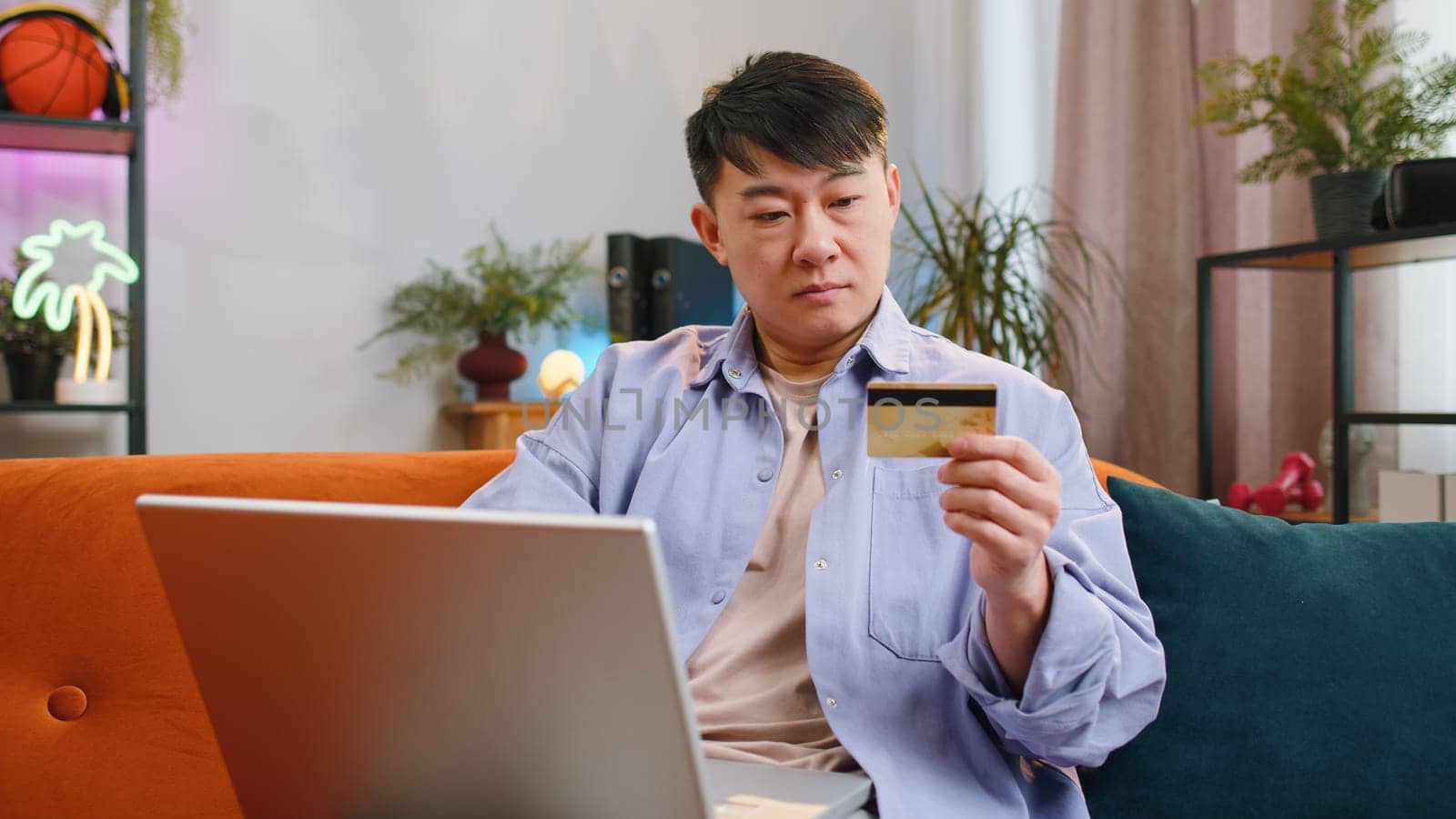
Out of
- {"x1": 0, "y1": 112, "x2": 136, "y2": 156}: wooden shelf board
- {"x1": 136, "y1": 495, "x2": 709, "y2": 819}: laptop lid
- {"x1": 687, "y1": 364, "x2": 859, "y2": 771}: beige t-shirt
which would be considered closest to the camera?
{"x1": 136, "y1": 495, "x2": 709, "y2": 819}: laptop lid

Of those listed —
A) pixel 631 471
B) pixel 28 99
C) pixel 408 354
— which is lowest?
pixel 631 471

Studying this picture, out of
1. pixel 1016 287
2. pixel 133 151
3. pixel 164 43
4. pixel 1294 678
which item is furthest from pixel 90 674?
pixel 1016 287

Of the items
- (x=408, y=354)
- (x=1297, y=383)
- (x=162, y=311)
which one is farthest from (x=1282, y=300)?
(x=162, y=311)

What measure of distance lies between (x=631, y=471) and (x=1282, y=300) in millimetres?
2126

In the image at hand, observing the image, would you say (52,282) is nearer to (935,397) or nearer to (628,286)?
(628,286)

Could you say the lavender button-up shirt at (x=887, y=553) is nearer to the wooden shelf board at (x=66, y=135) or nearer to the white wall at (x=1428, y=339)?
the white wall at (x=1428, y=339)

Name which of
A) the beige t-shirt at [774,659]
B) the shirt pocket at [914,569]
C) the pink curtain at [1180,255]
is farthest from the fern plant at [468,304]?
the shirt pocket at [914,569]

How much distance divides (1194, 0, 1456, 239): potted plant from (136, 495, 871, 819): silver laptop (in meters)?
2.05

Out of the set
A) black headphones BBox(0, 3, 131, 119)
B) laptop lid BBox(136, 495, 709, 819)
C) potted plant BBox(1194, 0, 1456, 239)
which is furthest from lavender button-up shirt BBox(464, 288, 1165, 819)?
black headphones BBox(0, 3, 131, 119)

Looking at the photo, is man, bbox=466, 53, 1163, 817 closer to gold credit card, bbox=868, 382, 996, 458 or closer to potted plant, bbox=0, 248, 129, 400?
gold credit card, bbox=868, 382, 996, 458

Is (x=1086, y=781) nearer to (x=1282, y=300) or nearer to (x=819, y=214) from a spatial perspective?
(x=819, y=214)

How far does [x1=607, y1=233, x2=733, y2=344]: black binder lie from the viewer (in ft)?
11.4

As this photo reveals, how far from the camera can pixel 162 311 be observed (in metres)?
3.10

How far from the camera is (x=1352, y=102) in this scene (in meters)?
2.29
